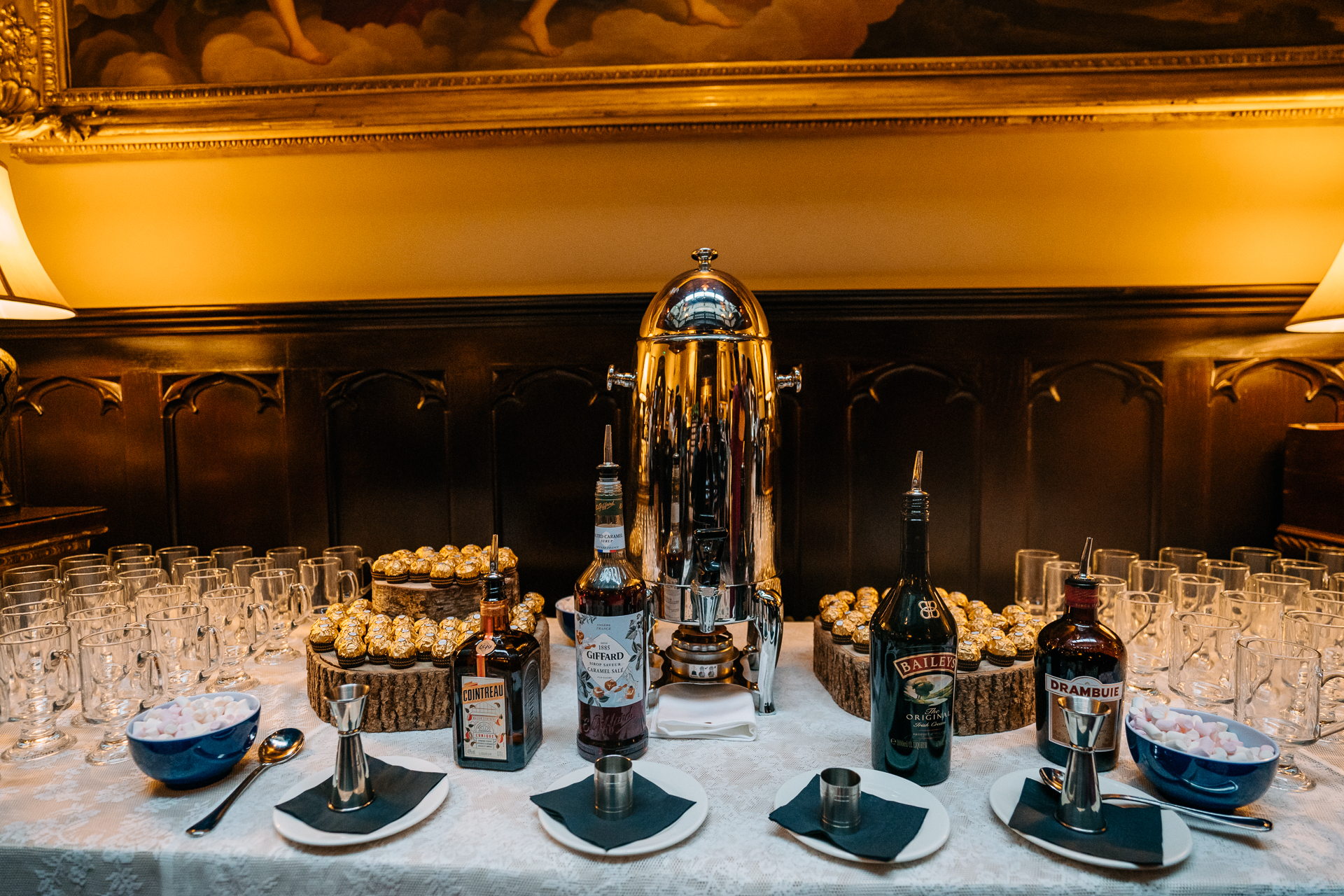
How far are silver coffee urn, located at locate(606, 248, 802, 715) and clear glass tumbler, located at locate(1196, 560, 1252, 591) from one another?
100 centimetres

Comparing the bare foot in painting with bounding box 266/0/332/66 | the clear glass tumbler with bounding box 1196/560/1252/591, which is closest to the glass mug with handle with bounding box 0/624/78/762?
the bare foot in painting with bounding box 266/0/332/66

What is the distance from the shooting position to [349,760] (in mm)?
768

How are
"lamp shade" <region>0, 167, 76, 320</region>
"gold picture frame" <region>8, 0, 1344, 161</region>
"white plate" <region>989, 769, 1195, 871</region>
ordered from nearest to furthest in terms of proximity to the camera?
"white plate" <region>989, 769, 1195, 871</region> → "lamp shade" <region>0, 167, 76, 320</region> → "gold picture frame" <region>8, 0, 1344, 161</region>

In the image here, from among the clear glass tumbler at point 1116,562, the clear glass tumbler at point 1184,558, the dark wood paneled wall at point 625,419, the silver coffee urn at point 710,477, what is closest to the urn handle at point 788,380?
the silver coffee urn at point 710,477

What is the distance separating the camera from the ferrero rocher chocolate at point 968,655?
3.14 feet

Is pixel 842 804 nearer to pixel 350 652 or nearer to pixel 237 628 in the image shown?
pixel 350 652

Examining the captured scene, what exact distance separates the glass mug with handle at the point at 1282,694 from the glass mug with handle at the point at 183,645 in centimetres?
146

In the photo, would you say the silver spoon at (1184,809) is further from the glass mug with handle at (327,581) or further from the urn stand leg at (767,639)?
the glass mug with handle at (327,581)

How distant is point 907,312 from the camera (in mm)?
1813

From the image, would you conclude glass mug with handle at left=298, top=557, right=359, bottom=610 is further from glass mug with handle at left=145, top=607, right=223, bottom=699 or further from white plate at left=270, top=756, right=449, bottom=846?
white plate at left=270, top=756, right=449, bottom=846

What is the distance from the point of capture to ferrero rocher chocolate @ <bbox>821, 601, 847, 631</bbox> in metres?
1.11

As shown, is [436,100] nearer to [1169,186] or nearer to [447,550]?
[447,550]

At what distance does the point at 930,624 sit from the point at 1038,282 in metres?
1.41

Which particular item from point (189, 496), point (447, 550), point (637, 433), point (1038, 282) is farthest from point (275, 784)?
point (1038, 282)
